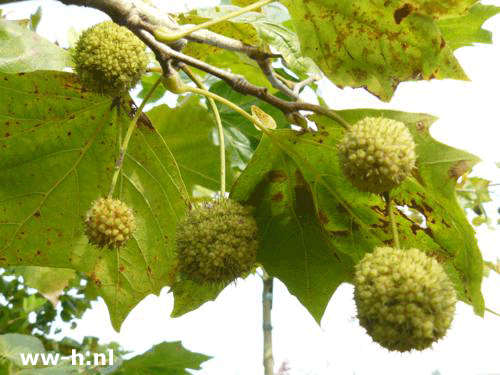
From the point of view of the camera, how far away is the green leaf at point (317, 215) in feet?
6.79

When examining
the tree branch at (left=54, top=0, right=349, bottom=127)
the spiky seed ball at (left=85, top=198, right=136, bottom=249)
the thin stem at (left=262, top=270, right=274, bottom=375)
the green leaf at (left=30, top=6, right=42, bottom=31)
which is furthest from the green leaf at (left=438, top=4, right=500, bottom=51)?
the green leaf at (left=30, top=6, right=42, bottom=31)

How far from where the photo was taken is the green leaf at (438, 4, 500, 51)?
99.2 inches

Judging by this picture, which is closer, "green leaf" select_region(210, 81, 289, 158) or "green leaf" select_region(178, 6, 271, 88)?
"green leaf" select_region(178, 6, 271, 88)

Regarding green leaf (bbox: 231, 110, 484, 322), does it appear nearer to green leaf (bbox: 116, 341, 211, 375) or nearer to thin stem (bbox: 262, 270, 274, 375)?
green leaf (bbox: 116, 341, 211, 375)

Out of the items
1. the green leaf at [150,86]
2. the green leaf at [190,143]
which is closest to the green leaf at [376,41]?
the green leaf at [190,143]

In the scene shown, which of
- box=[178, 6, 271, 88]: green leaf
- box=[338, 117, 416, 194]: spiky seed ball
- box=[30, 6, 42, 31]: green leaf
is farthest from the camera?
box=[30, 6, 42, 31]: green leaf

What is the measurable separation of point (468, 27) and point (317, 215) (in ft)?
2.82

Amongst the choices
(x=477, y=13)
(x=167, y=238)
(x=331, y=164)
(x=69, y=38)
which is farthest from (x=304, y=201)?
(x=69, y=38)

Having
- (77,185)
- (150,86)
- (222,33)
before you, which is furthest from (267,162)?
(150,86)

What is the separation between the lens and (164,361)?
315 cm

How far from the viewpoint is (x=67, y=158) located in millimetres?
2459

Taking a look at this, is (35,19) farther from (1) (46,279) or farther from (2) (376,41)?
(2) (376,41)

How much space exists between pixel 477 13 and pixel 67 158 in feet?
4.66

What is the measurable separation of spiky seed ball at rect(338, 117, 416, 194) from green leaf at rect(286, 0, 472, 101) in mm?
225
